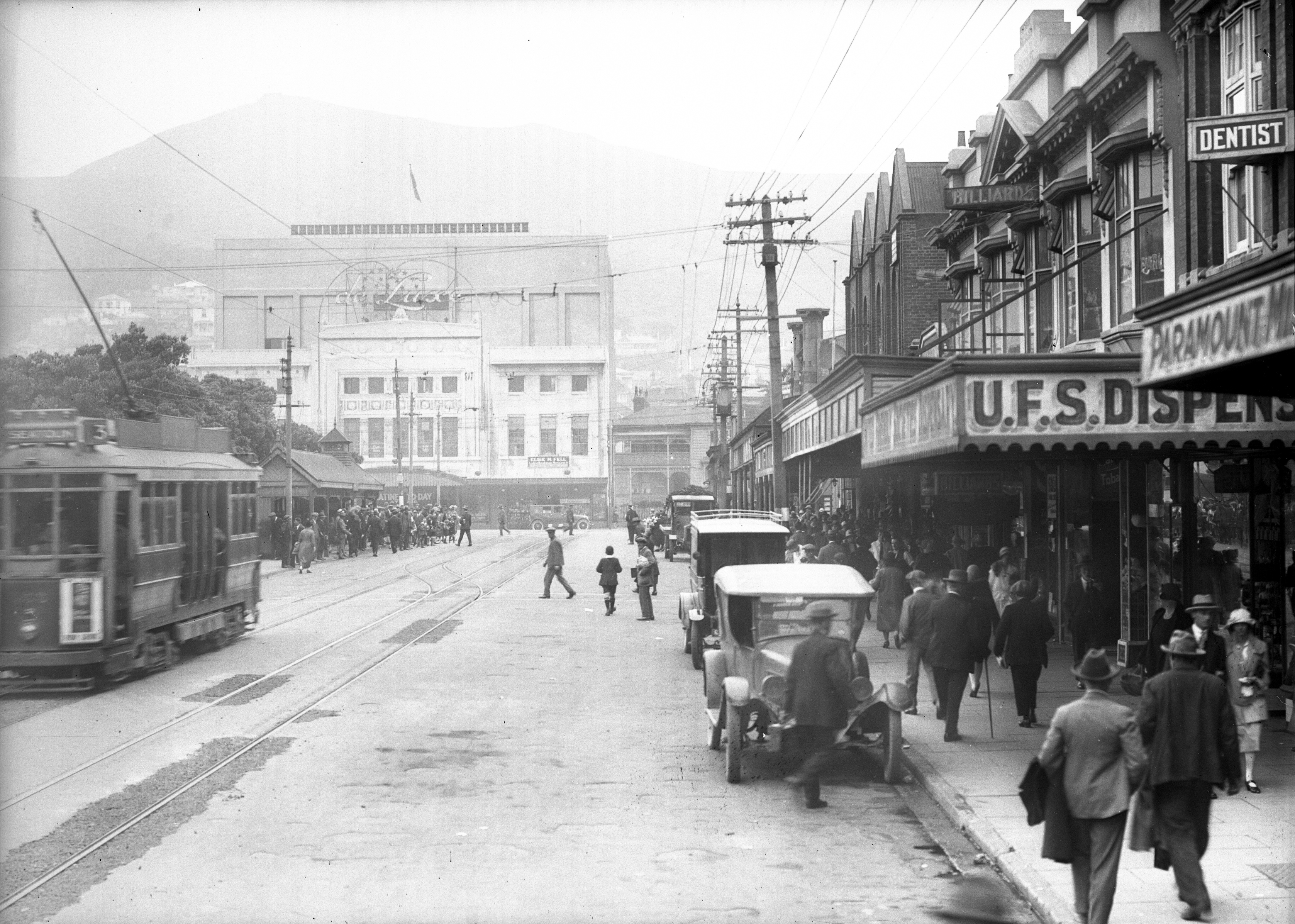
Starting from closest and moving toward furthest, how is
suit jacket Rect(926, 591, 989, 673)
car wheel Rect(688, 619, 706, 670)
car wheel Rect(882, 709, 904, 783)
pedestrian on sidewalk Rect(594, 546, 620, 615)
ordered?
car wheel Rect(882, 709, 904, 783)
suit jacket Rect(926, 591, 989, 673)
car wheel Rect(688, 619, 706, 670)
pedestrian on sidewalk Rect(594, 546, 620, 615)

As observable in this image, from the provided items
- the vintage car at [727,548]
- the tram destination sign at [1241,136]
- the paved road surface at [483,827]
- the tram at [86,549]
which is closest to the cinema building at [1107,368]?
the tram destination sign at [1241,136]

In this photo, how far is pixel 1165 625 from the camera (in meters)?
12.8

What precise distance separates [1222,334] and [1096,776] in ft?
8.81

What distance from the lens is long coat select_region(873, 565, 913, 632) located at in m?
20.4

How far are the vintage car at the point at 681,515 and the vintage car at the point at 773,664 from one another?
3485 centimetres

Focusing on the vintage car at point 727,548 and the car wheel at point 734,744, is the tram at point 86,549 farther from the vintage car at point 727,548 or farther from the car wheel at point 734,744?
the car wheel at point 734,744

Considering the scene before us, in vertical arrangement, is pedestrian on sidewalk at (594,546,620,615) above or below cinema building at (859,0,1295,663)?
below

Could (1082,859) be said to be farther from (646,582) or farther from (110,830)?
(646,582)

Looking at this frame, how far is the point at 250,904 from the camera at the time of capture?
25.5ft

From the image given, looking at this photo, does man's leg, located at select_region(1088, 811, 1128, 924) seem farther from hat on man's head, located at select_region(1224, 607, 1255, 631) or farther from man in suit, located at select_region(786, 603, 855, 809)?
hat on man's head, located at select_region(1224, 607, 1255, 631)

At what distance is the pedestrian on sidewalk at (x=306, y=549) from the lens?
41562 mm

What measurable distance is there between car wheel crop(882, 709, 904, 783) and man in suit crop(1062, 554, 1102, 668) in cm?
512

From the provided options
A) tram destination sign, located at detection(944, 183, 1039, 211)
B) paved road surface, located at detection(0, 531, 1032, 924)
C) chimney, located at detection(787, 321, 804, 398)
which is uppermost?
chimney, located at detection(787, 321, 804, 398)

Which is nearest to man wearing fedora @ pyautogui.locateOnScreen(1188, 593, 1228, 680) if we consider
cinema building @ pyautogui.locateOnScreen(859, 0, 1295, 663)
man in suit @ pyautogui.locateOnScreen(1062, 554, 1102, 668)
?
cinema building @ pyautogui.locateOnScreen(859, 0, 1295, 663)
